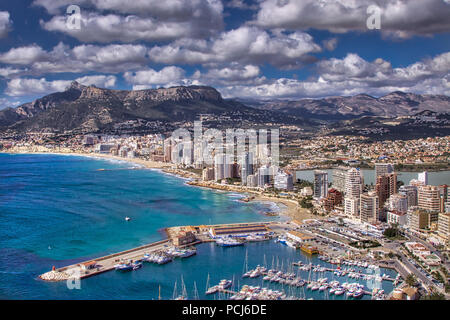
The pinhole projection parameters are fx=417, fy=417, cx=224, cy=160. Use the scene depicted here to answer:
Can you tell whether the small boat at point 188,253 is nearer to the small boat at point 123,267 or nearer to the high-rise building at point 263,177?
the small boat at point 123,267

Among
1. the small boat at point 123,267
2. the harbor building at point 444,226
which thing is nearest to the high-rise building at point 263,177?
the harbor building at point 444,226

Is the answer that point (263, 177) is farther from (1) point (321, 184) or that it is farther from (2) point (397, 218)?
(2) point (397, 218)

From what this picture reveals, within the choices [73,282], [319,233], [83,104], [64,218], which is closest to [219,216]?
[319,233]

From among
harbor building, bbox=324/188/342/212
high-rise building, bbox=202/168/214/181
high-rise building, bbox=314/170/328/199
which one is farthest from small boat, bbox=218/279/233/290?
high-rise building, bbox=202/168/214/181

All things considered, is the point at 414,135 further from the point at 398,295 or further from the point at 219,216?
the point at 398,295

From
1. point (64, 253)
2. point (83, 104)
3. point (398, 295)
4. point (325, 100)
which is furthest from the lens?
point (325, 100)

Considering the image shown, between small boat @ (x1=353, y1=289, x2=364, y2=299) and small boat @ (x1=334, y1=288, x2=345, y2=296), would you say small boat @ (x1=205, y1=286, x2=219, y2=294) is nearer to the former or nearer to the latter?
small boat @ (x1=334, y1=288, x2=345, y2=296)
